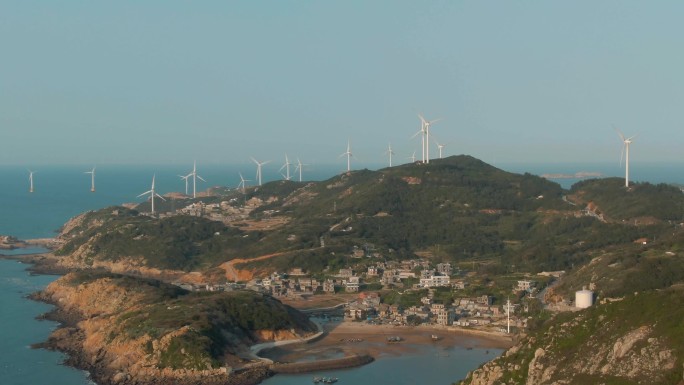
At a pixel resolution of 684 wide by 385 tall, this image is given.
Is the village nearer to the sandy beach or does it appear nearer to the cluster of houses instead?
the cluster of houses

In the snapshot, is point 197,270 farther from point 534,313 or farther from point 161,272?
point 534,313

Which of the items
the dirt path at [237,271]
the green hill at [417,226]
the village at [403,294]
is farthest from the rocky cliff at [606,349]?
the dirt path at [237,271]

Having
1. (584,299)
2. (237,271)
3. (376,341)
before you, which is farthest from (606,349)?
(237,271)

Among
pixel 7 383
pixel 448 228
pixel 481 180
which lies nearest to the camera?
pixel 7 383

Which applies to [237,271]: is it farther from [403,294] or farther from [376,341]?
[376,341]

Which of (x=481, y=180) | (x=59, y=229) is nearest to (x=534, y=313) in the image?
(x=481, y=180)

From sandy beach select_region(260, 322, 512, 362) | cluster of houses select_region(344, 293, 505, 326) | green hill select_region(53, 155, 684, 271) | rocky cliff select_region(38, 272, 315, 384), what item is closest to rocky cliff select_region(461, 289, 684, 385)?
rocky cliff select_region(38, 272, 315, 384)
